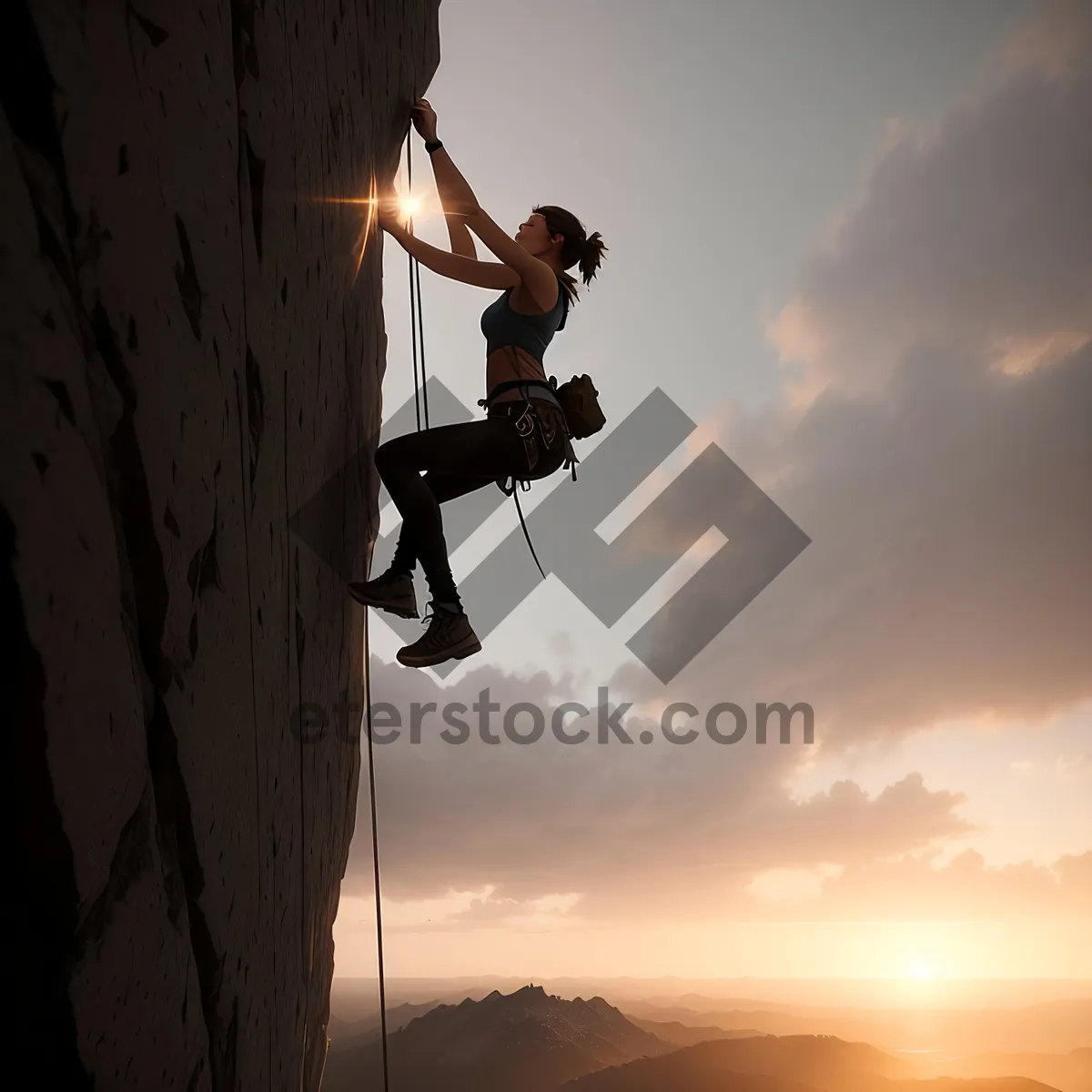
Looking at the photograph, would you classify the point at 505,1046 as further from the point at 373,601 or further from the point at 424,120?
the point at 424,120

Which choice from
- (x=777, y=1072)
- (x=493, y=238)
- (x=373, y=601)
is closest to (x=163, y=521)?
(x=373, y=601)

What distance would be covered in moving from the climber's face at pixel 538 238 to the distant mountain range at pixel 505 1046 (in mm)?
71204

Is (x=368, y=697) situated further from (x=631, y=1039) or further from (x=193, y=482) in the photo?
(x=631, y=1039)

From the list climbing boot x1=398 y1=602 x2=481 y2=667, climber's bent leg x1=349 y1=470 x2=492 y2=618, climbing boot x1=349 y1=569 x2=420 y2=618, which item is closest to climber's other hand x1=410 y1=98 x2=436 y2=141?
climber's bent leg x1=349 y1=470 x2=492 y2=618

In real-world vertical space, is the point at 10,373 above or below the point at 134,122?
below

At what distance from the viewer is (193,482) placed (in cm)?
198

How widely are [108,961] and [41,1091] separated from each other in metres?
0.22

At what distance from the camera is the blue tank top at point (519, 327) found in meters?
3.76

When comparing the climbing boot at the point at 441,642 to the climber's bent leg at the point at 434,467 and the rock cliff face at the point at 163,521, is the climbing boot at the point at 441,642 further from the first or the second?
the rock cliff face at the point at 163,521

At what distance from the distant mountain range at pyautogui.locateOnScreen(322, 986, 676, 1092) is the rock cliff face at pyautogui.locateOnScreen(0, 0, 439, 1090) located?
71.2 m

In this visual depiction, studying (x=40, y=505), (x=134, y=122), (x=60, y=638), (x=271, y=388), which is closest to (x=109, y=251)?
(x=134, y=122)

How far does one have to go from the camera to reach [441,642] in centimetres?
345

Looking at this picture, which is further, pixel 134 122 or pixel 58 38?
pixel 134 122

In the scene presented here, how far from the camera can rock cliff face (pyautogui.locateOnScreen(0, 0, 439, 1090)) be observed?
141 cm
